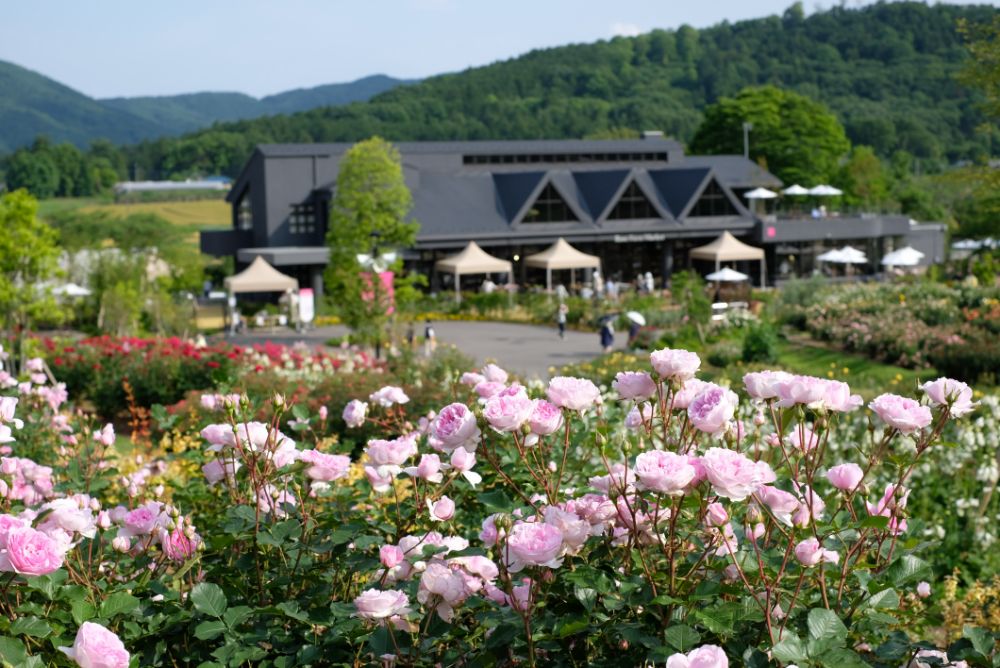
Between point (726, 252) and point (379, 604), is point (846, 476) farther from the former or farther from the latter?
point (726, 252)

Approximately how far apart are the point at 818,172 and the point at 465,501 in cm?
6839

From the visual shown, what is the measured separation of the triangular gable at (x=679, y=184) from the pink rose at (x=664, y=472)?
4408 centimetres

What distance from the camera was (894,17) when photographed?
173750 millimetres

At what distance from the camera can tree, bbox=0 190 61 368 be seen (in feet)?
63.5

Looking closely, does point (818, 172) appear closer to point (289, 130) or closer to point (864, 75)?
point (289, 130)

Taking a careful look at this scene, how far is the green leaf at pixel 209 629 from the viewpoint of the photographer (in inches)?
134

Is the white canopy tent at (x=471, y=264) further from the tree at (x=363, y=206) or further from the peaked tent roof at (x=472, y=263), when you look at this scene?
the tree at (x=363, y=206)

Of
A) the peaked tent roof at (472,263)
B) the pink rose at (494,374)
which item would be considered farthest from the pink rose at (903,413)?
the peaked tent roof at (472,263)

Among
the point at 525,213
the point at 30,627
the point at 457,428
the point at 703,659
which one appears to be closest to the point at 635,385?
the point at 457,428

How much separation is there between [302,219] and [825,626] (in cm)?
4284

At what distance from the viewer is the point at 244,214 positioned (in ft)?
154

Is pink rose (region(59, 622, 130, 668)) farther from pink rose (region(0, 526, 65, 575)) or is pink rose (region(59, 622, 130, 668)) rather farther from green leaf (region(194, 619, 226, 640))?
green leaf (region(194, 619, 226, 640))

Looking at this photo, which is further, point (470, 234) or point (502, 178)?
point (502, 178)

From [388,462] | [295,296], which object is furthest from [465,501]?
[295,296]
